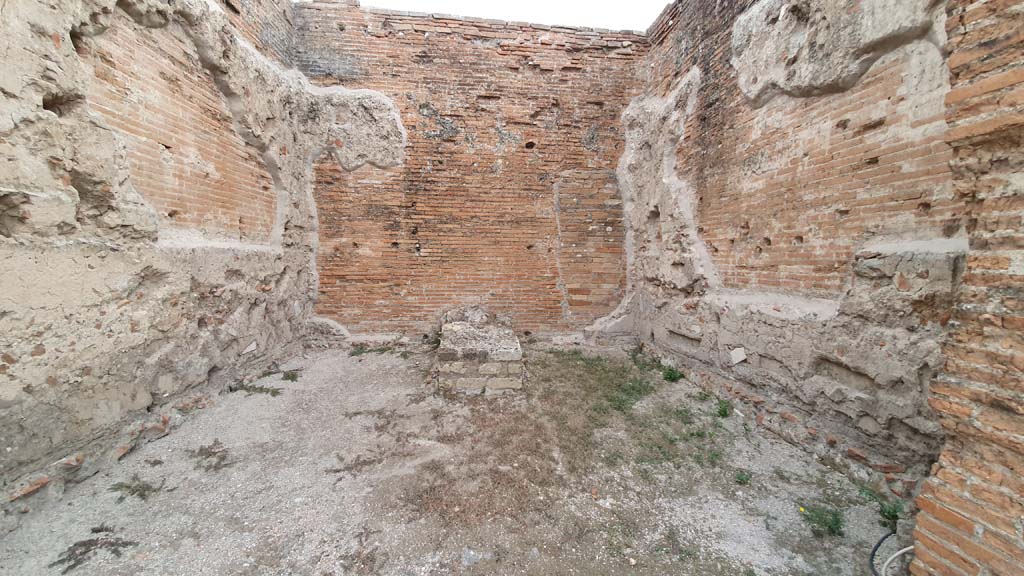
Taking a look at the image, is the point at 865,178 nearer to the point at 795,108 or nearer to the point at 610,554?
the point at 795,108

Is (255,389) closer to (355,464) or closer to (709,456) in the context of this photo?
(355,464)

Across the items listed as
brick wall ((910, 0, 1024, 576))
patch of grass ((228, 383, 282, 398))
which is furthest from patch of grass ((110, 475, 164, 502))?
brick wall ((910, 0, 1024, 576))

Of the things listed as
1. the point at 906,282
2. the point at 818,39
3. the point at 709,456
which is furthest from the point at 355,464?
the point at 818,39

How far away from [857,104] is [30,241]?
563 centimetres

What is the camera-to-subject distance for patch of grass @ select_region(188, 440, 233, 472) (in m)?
2.66

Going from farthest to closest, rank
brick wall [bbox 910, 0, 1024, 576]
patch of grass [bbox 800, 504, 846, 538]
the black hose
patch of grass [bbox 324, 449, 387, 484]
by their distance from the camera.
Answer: patch of grass [bbox 324, 449, 387, 484]
patch of grass [bbox 800, 504, 846, 538]
the black hose
brick wall [bbox 910, 0, 1024, 576]

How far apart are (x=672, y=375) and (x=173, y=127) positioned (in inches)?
228

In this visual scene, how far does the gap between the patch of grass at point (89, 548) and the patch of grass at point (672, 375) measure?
4758 millimetres

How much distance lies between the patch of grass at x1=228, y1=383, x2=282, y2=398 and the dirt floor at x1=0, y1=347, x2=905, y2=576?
0.07 meters

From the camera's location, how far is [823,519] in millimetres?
2262

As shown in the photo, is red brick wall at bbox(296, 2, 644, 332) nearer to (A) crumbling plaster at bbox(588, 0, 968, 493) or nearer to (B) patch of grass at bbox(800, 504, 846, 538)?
(A) crumbling plaster at bbox(588, 0, 968, 493)

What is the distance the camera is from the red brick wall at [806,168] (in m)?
2.42

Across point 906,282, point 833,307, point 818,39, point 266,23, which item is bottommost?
point 833,307

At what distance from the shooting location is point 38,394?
2162mm
